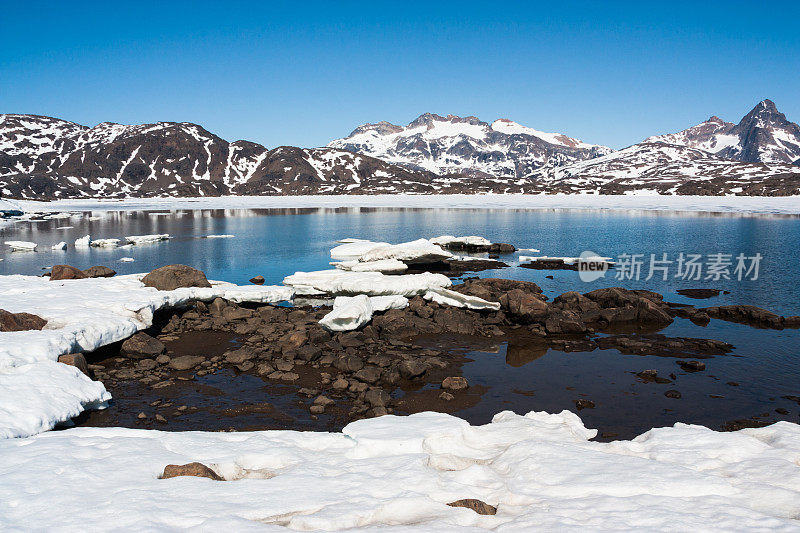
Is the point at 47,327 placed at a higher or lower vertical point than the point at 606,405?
higher

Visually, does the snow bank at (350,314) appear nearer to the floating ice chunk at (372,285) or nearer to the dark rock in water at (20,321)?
the floating ice chunk at (372,285)

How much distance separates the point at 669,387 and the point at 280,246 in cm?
3790

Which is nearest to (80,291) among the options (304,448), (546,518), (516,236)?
(304,448)

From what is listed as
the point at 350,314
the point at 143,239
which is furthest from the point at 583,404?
the point at 143,239

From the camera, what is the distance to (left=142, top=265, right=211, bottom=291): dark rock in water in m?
20.8

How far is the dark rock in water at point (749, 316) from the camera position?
18.5 m

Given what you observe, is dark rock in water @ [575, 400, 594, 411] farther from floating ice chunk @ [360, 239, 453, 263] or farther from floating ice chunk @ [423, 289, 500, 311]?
floating ice chunk @ [360, 239, 453, 263]

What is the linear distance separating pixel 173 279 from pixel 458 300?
12.1m

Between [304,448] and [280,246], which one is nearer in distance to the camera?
[304,448]

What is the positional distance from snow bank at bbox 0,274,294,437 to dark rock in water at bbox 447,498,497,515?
7.60 metres

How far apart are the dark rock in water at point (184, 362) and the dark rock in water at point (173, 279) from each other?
286 inches

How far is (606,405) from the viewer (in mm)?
11930

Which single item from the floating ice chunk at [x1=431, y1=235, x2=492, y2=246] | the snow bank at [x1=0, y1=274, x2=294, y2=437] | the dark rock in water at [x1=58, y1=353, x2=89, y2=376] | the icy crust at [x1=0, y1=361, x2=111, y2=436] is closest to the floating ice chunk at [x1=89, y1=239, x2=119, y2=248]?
the snow bank at [x1=0, y1=274, x2=294, y2=437]

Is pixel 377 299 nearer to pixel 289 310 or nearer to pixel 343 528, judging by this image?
pixel 289 310
